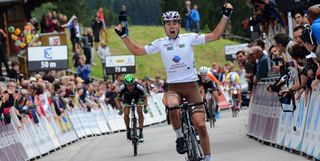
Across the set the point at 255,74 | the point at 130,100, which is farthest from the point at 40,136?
the point at 255,74

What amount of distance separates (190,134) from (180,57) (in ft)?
3.95

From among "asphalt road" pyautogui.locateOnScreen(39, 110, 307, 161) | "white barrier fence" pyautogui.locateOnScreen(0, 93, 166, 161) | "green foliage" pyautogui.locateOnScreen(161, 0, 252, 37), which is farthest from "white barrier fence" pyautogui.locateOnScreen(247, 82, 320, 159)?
"green foliage" pyautogui.locateOnScreen(161, 0, 252, 37)

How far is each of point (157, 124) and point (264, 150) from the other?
22.1 metres

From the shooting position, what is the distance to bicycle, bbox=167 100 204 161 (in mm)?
14617

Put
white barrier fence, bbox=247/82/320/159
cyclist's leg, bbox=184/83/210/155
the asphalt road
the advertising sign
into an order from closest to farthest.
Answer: cyclist's leg, bbox=184/83/210/155 → white barrier fence, bbox=247/82/320/159 → the asphalt road → the advertising sign

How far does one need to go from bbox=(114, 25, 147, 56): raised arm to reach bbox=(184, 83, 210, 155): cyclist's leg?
0.94 meters

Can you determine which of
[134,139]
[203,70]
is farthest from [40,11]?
[134,139]

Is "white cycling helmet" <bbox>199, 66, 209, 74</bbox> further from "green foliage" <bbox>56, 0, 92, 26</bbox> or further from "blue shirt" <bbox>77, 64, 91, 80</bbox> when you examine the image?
"green foliage" <bbox>56, 0, 92, 26</bbox>

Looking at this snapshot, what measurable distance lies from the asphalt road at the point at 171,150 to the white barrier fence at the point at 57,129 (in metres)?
0.45

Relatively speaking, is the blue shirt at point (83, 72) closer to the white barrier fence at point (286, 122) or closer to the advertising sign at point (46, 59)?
the advertising sign at point (46, 59)

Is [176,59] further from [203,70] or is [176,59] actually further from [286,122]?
[203,70]

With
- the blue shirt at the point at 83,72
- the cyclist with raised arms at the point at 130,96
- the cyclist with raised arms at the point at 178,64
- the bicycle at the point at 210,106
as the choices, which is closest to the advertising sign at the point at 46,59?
the blue shirt at the point at 83,72

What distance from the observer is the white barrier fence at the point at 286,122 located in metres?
15.6

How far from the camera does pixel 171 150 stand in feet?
68.4
